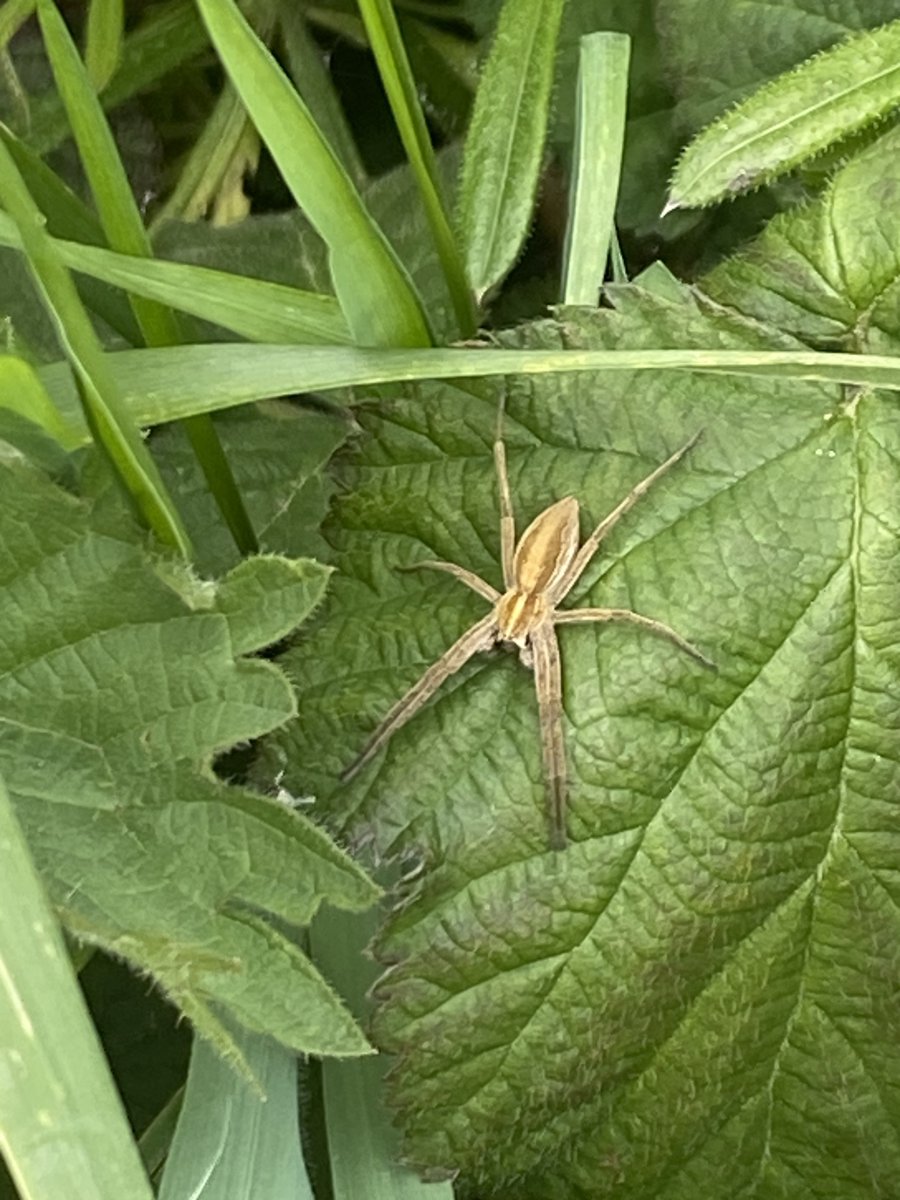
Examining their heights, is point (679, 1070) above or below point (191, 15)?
below

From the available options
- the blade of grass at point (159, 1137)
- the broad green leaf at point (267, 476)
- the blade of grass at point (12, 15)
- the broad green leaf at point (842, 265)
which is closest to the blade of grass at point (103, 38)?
the blade of grass at point (12, 15)

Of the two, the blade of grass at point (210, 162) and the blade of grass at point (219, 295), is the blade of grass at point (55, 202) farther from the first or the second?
the blade of grass at point (210, 162)

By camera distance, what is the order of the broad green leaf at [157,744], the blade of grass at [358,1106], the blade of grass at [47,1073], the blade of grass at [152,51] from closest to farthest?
1. the blade of grass at [47,1073]
2. the broad green leaf at [157,744]
3. the blade of grass at [358,1106]
4. the blade of grass at [152,51]

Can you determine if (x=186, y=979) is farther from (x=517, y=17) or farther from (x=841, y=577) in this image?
(x=517, y=17)

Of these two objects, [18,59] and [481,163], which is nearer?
[481,163]

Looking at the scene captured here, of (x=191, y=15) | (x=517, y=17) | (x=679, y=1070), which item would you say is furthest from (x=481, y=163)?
(x=679, y=1070)

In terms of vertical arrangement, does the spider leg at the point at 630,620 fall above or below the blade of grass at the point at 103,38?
below

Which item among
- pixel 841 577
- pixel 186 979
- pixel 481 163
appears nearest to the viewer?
pixel 186 979
